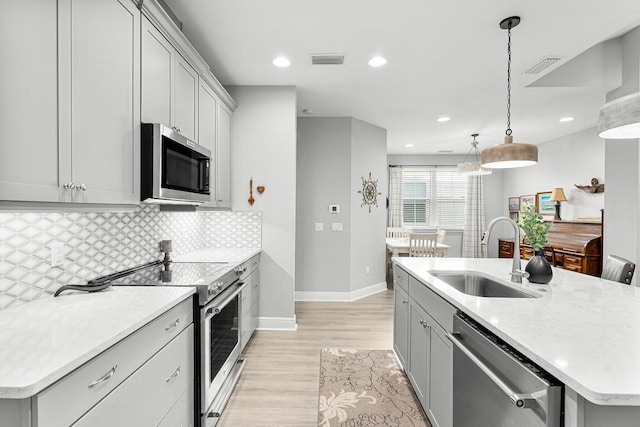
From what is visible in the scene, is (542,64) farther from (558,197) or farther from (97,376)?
(97,376)

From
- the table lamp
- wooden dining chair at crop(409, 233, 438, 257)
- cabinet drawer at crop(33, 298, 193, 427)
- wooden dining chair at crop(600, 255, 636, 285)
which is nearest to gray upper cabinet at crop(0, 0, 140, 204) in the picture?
cabinet drawer at crop(33, 298, 193, 427)

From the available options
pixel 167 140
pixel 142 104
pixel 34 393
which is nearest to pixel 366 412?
pixel 34 393

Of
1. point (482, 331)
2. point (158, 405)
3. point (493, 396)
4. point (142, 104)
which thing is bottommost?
point (158, 405)

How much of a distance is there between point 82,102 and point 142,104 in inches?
17.8

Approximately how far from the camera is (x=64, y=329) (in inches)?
42.5

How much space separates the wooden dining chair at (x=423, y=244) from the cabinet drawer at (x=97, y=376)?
440cm

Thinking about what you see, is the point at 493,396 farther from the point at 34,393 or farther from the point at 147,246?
the point at 147,246

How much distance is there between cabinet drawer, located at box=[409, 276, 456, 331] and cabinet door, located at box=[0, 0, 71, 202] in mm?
1747

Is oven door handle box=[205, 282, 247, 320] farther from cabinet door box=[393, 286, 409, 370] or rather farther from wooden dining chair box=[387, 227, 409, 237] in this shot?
wooden dining chair box=[387, 227, 409, 237]

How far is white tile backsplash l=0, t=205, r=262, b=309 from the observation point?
134 cm

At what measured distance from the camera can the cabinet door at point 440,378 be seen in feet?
5.10

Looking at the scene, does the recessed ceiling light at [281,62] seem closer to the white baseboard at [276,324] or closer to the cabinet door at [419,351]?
the cabinet door at [419,351]

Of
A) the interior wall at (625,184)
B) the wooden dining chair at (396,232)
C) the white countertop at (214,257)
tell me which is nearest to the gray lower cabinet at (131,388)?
the white countertop at (214,257)

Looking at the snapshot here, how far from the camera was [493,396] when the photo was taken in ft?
3.76
